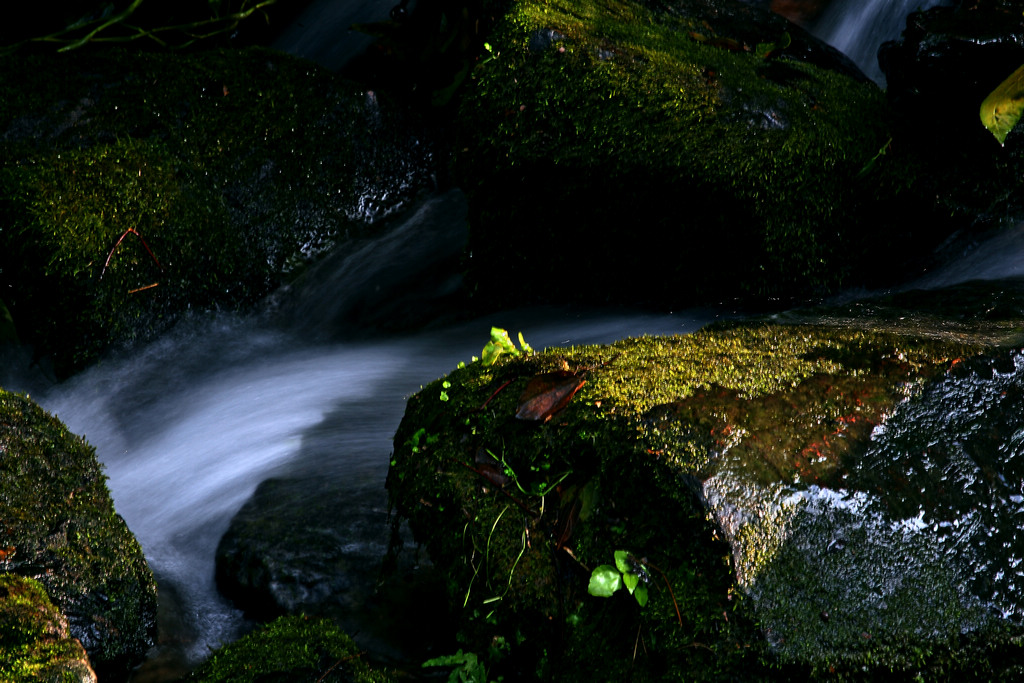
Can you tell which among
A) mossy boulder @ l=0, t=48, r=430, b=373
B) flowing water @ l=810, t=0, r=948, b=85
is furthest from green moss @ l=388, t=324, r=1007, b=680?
flowing water @ l=810, t=0, r=948, b=85

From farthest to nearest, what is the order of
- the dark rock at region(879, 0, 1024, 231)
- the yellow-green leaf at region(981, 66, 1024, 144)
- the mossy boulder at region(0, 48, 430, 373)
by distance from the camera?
the mossy boulder at region(0, 48, 430, 373) < the dark rock at region(879, 0, 1024, 231) < the yellow-green leaf at region(981, 66, 1024, 144)

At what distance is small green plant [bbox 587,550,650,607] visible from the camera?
1850 mm

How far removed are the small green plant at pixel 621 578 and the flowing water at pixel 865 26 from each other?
→ 465 centimetres

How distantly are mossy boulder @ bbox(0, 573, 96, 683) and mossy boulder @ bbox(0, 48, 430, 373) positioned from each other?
2.44 meters

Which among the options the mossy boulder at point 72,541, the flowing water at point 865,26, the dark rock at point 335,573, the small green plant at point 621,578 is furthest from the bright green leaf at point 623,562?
the flowing water at point 865,26

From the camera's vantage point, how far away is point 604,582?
1.85 metres

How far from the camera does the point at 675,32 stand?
4418mm

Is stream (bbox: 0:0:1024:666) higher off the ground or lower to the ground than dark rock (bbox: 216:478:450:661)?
higher

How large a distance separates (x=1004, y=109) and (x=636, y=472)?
7.66 ft

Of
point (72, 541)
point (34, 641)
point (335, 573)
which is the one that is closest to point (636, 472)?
point (335, 573)

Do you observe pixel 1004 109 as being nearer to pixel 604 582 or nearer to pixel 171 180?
pixel 604 582

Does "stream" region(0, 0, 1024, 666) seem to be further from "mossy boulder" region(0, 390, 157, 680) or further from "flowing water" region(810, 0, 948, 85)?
"flowing water" region(810, 0, 948, 85)

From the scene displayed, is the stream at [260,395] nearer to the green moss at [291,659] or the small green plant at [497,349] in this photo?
the green moss at [291,659]

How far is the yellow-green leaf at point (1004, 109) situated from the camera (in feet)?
9.91
